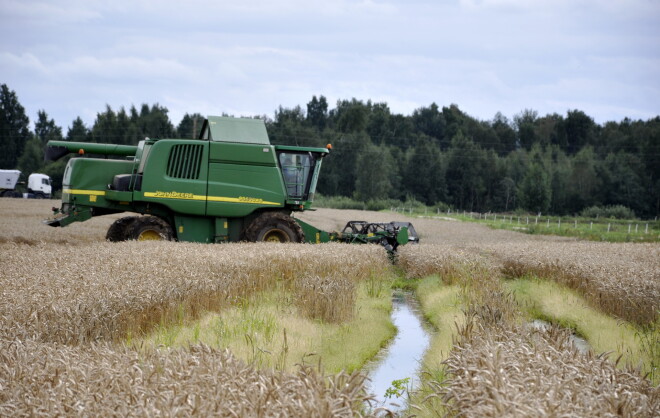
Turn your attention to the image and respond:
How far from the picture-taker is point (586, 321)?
1212 cm

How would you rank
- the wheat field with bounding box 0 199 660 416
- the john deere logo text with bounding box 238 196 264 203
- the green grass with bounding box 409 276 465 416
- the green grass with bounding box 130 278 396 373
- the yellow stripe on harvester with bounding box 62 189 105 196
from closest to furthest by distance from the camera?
→ the wheat field with bounding box 0 199 660 416 → the green grass with bounding box 409 276 465 416 → the green grass with bounding box 130 278 396 373 → the yellow stripe on harvester with bounding box 62 189 105 196 → the john deere logo text with bounding box 238 196 264 203

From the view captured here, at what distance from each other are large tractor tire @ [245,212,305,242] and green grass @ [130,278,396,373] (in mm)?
7475

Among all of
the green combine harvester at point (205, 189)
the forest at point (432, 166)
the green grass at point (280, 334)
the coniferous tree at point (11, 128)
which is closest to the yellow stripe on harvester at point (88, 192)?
the green combine harvester at point (205, 189)

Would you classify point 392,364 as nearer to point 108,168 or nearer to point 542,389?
point 542,389

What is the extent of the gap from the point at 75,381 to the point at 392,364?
5421 millimetres

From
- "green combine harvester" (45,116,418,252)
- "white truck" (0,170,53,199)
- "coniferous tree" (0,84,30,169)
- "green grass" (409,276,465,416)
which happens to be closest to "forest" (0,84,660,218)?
"coniferous tree" (0,84,30,169)

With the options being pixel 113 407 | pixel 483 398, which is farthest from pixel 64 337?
pixel 483 398

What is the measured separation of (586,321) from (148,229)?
40.6 feet

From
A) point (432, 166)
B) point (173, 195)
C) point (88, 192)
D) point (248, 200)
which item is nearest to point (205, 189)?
point (173, 195)

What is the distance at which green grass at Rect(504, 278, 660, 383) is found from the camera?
9.51 meters

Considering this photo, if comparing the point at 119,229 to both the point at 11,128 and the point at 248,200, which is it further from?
the point at 11,128

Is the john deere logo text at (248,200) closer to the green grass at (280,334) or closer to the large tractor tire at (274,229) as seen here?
the large tractor tire at (274,229)

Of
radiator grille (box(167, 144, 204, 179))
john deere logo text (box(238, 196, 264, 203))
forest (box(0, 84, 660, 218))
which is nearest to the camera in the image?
radiator grille (box(167, 144, 204, 179))

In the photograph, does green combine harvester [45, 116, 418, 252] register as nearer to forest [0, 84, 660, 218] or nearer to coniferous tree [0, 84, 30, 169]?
forest [0, 84, 660, 218]
